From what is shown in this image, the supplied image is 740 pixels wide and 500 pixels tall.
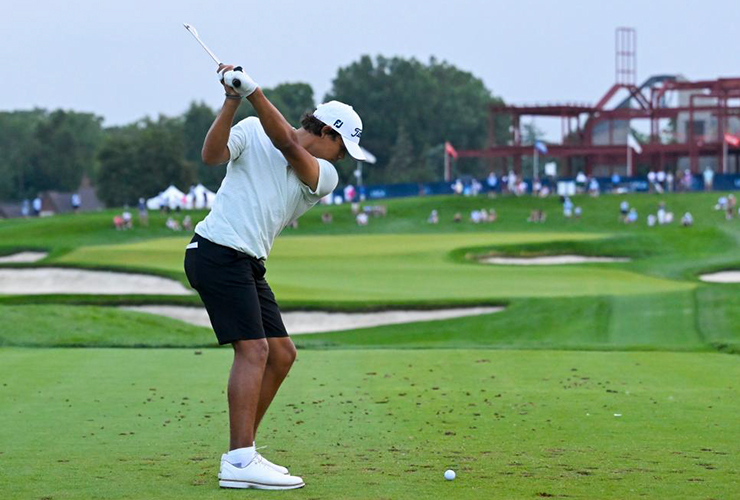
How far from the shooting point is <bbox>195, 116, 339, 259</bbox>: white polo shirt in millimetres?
7484

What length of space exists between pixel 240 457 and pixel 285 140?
182 cm

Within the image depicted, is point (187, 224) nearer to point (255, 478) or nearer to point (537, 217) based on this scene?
point (537, 217)

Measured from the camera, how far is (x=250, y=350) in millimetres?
7598

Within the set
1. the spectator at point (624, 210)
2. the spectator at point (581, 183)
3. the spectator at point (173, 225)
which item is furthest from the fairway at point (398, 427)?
the spectator at point (581, 183)

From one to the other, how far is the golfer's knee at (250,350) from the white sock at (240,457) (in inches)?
22.8

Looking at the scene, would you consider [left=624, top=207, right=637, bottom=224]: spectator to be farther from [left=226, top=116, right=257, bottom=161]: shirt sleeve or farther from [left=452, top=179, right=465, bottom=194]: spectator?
[left=226, top=116, right=257, bottom=161]: shirt sleeve

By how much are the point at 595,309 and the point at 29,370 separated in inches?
658

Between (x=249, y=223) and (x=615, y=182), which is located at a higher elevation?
(x=249, y=223)

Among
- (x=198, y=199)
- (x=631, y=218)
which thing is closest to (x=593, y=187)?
(x=631, y=218)

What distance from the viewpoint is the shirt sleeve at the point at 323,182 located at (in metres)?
7.64

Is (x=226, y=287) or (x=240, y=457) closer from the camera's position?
(x=240, y=457)

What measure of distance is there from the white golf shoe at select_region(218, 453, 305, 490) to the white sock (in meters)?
0.02

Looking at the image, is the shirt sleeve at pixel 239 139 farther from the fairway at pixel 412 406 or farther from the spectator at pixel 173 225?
the spectator at pixel 173 225

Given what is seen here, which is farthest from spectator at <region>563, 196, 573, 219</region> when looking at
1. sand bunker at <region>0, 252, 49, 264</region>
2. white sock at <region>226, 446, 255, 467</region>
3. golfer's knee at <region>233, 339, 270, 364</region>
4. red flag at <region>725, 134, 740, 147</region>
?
white sock at <region>226, 446, 255, 467</region>
